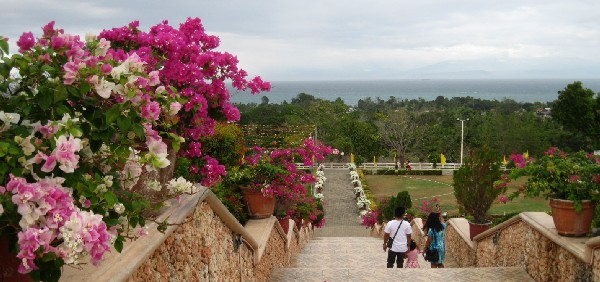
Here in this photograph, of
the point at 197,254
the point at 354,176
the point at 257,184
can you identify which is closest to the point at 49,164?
the point at 197,254

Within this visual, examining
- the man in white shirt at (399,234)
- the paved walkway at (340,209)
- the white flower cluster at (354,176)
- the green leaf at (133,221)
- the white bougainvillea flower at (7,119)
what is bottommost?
the paved walkway at (340,209)

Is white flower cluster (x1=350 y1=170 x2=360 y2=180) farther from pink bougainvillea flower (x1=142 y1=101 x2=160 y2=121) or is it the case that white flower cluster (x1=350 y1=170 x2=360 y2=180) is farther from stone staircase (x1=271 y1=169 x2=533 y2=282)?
pink bougainvillea flower (x1=142 y1=101 x2=160 y2=121)

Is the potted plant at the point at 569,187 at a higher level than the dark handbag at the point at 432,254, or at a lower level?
higher

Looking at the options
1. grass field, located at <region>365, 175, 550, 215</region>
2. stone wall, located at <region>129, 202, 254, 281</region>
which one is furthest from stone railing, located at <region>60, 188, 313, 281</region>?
grass field, located at <region>365, 175, 550, 215</region>

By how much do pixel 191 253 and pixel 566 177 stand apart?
3.75m

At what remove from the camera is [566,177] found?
5504 mm

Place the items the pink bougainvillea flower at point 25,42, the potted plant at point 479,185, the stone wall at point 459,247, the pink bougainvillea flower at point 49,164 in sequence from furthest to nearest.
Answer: the stone wall at point 459,247
the potted plant at point 479,185
the pink bougainvillea flower at point 25,42
the pink bougainvillea flower at point 49,164

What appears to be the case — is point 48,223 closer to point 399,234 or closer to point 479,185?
point 399,234

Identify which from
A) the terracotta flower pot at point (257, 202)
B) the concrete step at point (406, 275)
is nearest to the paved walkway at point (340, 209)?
the terracotta flower pot at point (257, 202)

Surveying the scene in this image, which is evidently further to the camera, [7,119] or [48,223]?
[7,119]

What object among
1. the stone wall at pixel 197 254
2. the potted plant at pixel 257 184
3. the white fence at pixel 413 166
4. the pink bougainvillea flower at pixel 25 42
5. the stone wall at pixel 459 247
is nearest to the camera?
the pink bougainvillea flower at pixel 25 42

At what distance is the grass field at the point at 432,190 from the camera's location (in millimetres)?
25062

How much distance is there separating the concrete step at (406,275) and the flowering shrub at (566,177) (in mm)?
1362

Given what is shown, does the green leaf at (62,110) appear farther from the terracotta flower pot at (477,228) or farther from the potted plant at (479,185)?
the terracotta flower pot at (477,228)
